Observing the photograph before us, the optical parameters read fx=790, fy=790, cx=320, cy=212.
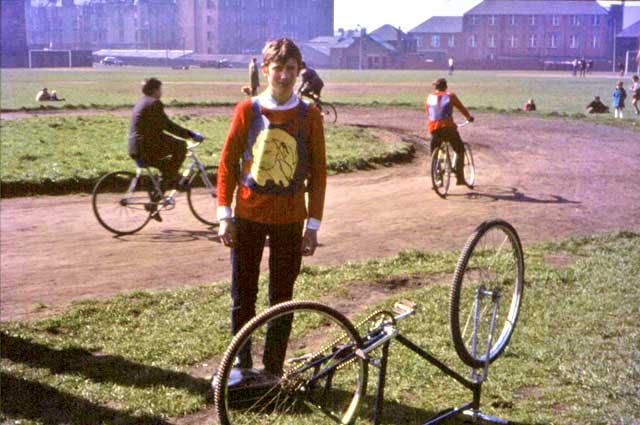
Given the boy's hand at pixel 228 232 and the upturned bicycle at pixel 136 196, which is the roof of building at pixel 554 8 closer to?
the upturned bicycle at pixel 136 196

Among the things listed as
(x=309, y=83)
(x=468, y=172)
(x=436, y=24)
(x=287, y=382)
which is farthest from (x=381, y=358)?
(x=309, y=83)

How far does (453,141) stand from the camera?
12.9 meters

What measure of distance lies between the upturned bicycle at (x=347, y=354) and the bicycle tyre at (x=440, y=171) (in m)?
7.24

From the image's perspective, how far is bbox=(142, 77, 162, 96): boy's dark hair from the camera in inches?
368

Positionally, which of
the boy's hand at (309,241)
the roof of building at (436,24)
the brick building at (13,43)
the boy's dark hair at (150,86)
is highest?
the brick building at (13,43)

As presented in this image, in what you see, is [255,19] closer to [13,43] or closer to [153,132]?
[153,132]

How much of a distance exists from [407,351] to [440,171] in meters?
7.44

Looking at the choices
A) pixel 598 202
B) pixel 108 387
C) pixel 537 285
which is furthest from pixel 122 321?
pixel 598 202

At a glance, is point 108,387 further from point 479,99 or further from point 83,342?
point 479,99

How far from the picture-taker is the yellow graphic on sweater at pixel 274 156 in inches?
169

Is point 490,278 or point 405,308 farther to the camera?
point 490,278

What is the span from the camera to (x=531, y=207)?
11961 mm

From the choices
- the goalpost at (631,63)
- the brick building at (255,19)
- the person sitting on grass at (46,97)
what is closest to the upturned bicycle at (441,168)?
the brick building at (255,19)

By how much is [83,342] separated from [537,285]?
4.09 m
